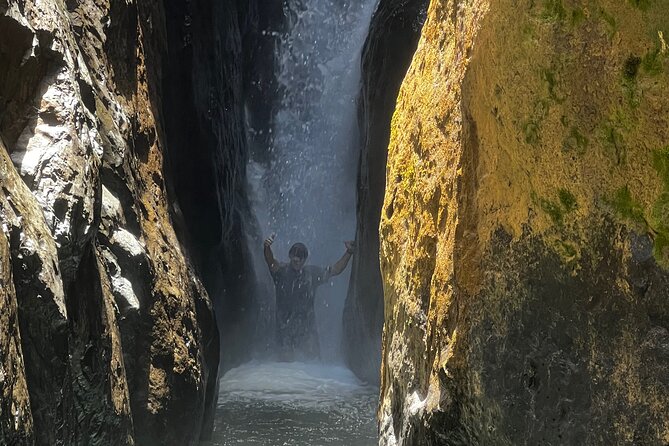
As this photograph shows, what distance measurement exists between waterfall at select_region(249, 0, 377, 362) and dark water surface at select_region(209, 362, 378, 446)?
501 centimetres

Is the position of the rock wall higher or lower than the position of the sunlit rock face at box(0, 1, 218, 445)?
higher

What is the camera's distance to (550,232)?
2404 millimetres

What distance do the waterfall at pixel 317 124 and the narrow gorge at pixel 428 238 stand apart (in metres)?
8.86

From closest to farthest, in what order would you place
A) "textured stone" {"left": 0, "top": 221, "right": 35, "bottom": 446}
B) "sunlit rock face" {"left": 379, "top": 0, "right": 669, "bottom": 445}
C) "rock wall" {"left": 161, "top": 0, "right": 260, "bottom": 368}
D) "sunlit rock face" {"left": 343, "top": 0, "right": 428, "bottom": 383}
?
1. "sunlit rock face" {"left": 379, "top": 0, "right": 669, "bottom": 445}
2. "textured stone" {"left": 0, "top": 221, "right": 35, "bottom": 446}
3. "rock wall" {"left": 161, "top": 0, "right": 260, "bottom": 368}
4. "sunlit rock face" {"left": 343, "top": 0, "right": 428, "bottom": 383}

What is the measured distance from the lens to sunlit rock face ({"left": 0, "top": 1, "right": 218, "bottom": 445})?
340cm

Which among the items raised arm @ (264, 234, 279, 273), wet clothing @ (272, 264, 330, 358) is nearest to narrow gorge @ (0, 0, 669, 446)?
raised arm @ (264, 234, 279, 273)

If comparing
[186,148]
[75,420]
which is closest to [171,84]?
[186,148]

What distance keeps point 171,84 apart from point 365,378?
5192 millimetres

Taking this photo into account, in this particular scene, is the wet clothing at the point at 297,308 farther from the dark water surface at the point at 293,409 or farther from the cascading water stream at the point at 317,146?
A: the dark water surface at the point at 293,409

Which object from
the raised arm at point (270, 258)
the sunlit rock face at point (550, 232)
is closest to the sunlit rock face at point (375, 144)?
the raised arm at point (270, 258)

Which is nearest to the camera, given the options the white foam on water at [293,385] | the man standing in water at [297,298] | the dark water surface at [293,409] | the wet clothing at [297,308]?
the dark water surface at [293,409]

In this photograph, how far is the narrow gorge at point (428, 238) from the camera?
2.21m

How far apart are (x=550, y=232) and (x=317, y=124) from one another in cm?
1564

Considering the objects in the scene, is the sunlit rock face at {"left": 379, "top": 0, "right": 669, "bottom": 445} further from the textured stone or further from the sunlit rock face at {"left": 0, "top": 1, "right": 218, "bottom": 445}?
the sunlit rock face at {"left": 0, "top": 1, "right": 218, "bottom": 445}
